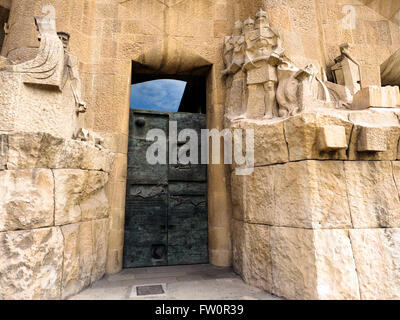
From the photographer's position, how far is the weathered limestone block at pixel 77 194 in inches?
100

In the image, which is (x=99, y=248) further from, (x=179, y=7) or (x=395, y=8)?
(x=395, y=8)

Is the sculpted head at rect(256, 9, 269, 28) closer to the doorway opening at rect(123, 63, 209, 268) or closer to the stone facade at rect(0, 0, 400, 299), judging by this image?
the stone facade at rect(0, 0, 400, 299)

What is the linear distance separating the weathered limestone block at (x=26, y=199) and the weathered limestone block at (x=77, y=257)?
0.99ft

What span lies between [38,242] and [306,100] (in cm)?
334

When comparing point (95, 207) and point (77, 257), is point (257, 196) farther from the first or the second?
point (77, 257)

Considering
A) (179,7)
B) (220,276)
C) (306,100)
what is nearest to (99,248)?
(220,276)

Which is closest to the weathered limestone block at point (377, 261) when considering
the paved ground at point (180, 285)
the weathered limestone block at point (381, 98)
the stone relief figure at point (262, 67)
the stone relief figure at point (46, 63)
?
the paved ground at point (180, 285)

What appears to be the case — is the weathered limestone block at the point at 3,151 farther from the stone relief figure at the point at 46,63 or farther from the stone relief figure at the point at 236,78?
the stone relief figure at the point at 236,78

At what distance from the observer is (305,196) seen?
2635mm

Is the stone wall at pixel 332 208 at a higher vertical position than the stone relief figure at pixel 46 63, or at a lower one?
lower

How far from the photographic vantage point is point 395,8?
4898mm

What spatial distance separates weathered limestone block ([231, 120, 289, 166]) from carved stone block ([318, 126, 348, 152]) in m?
0.39

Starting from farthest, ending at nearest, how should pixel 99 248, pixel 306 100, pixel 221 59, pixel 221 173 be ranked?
pixel 221 59, pixel 221 173, pixel 99 248, pixel 306 100
